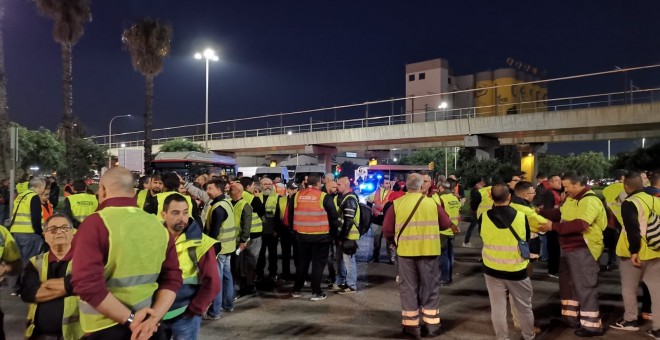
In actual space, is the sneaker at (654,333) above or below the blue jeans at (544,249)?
below

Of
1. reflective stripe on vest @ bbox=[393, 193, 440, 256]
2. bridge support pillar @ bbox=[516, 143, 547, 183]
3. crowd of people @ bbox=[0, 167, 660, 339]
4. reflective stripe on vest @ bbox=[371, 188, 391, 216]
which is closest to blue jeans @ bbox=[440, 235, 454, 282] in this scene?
crowd of people @ bbox=[0, 167, 660, 339]

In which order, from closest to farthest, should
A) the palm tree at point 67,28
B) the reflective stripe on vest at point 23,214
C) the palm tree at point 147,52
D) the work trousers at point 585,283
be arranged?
the work trousers at point 585,283
the reflective stripe on vest at point 23,214
the palm tree at point 67,28
the palm tree at point 147,52

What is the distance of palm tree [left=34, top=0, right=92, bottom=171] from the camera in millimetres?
20703

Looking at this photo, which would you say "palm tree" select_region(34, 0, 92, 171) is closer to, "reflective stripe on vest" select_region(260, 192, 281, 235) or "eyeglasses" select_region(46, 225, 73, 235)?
"reflective stripe on vest" select_region(260, 192, 281, 235)

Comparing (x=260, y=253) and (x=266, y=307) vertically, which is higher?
(x=260, y=253)

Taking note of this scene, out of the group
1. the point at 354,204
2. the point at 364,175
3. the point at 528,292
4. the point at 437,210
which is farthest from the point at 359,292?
the point at 364,175

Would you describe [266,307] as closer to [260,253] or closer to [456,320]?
[260,253]

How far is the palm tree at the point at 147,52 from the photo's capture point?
2570 cm

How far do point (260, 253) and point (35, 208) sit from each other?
3.57 metres

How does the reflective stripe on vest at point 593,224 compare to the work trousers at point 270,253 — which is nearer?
the reflective stripe on vest at point 593,224

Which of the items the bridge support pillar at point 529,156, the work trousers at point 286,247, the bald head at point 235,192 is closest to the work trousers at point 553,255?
the work trousers at point 286,247

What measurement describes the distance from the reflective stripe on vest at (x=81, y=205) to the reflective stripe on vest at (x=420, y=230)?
4984 mm

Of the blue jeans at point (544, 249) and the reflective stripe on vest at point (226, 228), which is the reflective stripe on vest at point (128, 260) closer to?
the reflective stripe on vest at point (226, 228)

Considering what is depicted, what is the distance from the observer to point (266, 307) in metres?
6.79
